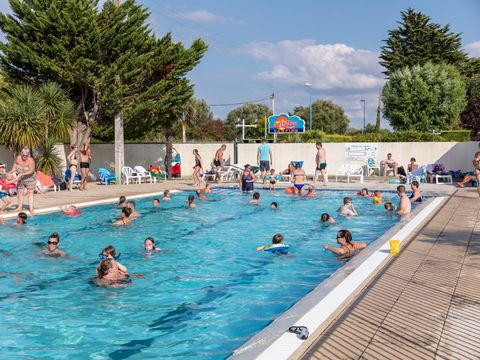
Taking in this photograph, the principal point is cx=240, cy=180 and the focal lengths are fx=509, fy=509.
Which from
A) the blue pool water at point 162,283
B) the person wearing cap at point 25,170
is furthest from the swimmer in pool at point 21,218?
the person wearing cap at point 25,170

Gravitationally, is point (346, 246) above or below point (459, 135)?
below

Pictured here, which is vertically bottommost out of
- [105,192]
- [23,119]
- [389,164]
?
[105,192]

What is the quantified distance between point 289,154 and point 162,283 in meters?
19.4

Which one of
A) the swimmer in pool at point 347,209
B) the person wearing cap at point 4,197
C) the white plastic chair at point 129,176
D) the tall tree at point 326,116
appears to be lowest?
the swimmer in pool at point 347,209

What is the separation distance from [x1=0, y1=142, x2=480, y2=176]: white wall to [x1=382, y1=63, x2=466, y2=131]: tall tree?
17.8 m

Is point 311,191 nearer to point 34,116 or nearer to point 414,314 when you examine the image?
point 34,116

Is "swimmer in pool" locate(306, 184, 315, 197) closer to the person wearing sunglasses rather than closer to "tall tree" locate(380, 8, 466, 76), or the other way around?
the person wearing sunglasses

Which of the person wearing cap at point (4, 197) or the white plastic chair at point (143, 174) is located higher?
the white plastic chair at point (143, 174)

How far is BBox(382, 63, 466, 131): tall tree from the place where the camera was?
41.2 metres

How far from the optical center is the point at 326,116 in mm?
89625

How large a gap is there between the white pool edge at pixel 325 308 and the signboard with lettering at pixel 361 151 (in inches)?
681

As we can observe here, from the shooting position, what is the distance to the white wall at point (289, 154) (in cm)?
2325

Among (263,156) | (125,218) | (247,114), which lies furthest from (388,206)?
(247,114)

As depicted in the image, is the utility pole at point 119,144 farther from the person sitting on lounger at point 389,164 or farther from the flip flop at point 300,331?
the flip flop at point 300,331
